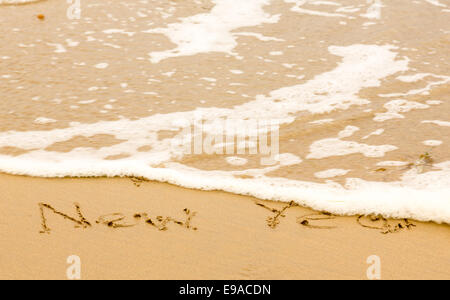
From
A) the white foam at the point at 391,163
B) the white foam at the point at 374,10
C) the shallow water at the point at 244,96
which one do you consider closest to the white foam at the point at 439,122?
the shallow water at the point at 244,96

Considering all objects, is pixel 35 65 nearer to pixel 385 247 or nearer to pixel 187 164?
pixel 187 164

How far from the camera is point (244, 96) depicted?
13.5 feet

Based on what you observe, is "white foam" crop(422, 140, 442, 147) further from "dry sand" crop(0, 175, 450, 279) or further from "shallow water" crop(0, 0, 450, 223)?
"dry sand" crop(0, 175, 450, 279)

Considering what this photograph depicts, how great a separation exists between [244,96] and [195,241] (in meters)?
1.84

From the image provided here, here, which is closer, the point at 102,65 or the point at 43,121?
the point at 43,121

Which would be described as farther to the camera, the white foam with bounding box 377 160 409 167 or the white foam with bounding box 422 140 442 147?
the white foam with bounding box 422 140 442 147

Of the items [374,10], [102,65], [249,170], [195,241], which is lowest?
[195,241]

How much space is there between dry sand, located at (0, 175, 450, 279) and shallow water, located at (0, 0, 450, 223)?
0.16 meters

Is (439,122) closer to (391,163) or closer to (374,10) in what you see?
(391,163)

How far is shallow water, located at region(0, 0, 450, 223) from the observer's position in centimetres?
307

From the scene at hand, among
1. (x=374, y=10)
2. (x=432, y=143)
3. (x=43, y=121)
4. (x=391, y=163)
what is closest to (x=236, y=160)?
(x=391, y=163)

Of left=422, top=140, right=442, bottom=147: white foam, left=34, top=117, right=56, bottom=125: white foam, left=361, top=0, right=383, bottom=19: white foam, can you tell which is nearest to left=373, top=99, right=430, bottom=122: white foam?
left=422, top=140, right=442, bottom=147: white foam

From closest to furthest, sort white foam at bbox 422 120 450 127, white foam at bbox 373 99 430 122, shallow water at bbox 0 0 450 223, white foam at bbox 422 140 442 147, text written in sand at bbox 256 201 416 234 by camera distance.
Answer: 1. text written in sand at bbox 256 201 416 234
2. shallow water at bbox 0 0 450 223
3. white foam at bbox 422 140 442 147
4. white foam at bbox 422 120 450 127
5. white foam at bbox 373 99 430 122

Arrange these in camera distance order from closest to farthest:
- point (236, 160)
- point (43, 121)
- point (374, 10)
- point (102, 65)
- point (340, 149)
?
point (236, 160) → point (340, 149) → point (43, 121) → point (102, 65) → point (374, 10)
